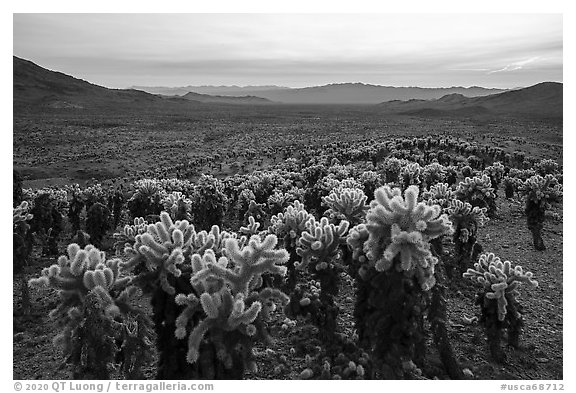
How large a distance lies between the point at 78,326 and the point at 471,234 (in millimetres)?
11602

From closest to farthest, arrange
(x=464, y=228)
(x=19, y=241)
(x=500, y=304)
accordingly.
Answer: (x=500, y=304)
(x=19, y=241)
(x=464, y=228)

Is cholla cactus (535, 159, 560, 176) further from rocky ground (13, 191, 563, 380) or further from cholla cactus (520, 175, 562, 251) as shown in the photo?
rocky ground (13, 191, 563, 380)

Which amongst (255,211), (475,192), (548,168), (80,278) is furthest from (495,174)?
(80,278)

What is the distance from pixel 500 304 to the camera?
362 inches

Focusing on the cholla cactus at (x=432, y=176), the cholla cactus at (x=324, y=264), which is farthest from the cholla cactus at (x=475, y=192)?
the cholla cactus at (x=324, y=264)

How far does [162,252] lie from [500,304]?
7.02 metres

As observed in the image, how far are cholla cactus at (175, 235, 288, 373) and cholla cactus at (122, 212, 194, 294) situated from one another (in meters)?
0.44

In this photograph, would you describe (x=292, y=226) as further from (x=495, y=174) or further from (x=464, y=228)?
(x=495, y=174)

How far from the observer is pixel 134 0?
9508 mm

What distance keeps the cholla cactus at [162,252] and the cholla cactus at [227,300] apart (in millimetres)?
437

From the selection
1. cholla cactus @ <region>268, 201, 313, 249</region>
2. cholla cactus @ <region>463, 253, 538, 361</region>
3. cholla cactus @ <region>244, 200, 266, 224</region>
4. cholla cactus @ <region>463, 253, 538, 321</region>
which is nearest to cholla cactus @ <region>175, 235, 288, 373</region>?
cholla cactus @ <region>268, 201, 313, 249</region>

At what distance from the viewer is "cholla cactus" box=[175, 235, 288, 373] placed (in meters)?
6.52

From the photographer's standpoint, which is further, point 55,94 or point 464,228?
point 55,94

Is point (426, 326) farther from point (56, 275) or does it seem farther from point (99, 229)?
point (99, 229)
